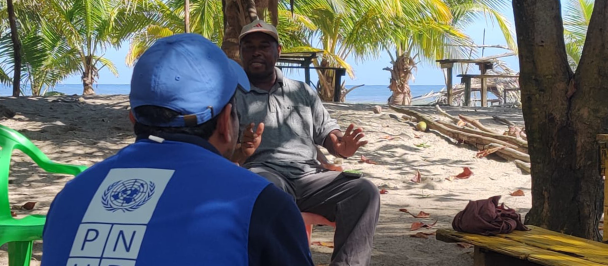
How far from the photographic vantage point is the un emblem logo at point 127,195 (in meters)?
1.23

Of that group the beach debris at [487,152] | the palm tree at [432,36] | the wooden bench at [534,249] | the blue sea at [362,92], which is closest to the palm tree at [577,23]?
the palm tree at [432,36]

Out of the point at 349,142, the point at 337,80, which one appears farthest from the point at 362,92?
the point at 349,142

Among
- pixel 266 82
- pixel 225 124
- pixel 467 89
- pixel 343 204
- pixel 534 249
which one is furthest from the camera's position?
pixel 467 89

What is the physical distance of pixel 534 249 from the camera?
2799 mm

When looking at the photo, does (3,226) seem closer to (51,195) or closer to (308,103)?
(308,103)

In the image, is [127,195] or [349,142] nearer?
[127,195]

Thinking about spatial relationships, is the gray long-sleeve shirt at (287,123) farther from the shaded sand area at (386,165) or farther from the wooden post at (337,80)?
the wooden post at (337,80)

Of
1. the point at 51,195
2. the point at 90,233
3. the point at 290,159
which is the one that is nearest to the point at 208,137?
the point at 90,233

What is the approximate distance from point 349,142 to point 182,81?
224cm

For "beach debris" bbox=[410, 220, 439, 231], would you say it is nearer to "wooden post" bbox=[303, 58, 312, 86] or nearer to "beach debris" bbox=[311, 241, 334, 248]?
"beach debris" bbox=[311, 241, 334, 248]

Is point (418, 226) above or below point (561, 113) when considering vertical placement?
below

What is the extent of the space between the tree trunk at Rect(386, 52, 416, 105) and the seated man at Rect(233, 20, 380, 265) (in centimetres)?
1779

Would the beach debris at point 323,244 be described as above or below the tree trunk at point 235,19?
below

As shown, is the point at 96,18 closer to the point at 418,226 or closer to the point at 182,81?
the point at 418,226
